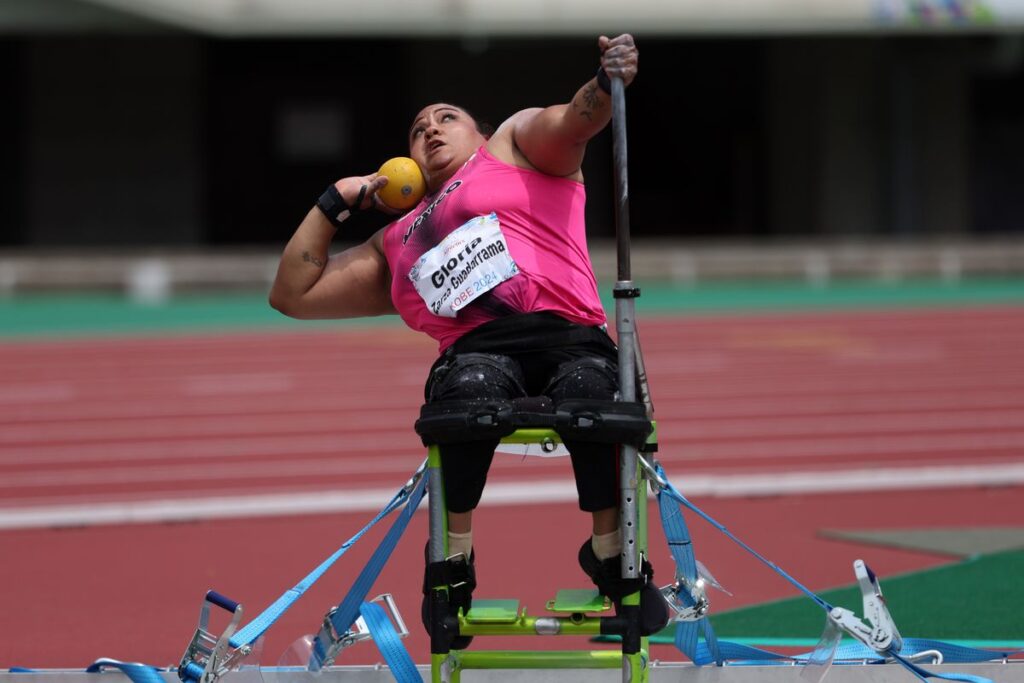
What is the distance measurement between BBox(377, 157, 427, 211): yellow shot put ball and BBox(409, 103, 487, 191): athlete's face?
6cm

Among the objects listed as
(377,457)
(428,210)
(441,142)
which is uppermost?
(441,142)

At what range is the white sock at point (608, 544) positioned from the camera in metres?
3.46

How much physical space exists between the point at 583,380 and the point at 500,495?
14.1ft

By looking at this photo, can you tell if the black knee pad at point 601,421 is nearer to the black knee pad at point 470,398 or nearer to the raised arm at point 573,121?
the black knee pad at point 470,398

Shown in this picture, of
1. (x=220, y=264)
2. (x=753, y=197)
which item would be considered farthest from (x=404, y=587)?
(x=753, y=197)

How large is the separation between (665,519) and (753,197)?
27.0 metres

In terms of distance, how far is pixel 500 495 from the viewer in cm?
766

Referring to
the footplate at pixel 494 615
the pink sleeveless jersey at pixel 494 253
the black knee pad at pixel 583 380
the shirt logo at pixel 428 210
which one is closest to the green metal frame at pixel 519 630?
the footplate at pixel 494 615

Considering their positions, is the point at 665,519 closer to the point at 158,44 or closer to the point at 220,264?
the point at 220,264

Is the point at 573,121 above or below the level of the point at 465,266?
above

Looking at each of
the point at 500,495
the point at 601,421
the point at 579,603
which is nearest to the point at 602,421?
the point at 601,421

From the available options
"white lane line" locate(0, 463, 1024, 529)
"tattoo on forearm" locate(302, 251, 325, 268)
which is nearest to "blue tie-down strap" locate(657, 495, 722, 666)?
"tattoo on forearm" locate(302, 251, 325, 268)

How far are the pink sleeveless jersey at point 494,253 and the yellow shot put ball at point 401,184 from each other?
0.07m

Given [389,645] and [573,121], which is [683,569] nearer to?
[389,645]
